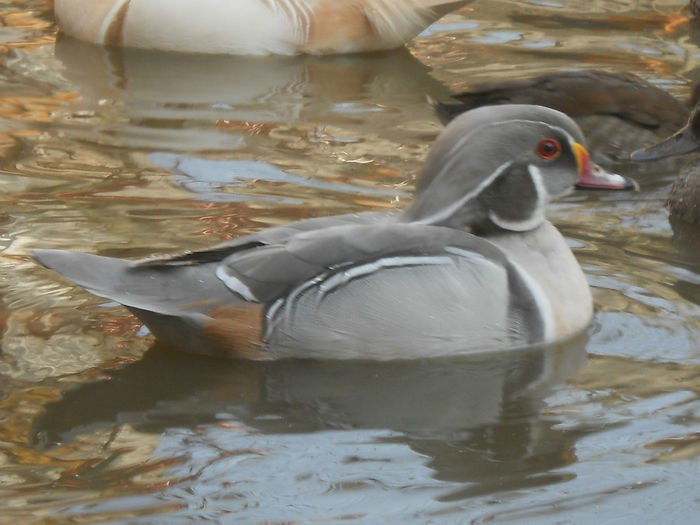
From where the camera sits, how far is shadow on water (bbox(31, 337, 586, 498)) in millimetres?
4926

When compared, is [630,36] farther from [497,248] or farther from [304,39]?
[497,248]

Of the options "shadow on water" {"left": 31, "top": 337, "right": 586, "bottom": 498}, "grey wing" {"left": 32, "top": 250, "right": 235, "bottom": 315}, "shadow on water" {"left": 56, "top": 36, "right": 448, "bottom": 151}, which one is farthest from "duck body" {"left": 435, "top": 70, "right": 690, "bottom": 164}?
"grey wing" {"left": 32, "top": 250, "right": 235, "bottom": 315}

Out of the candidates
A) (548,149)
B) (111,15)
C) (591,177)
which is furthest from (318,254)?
(111,15)

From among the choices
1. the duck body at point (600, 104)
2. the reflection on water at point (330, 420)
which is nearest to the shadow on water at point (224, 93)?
the duck body at point (600, 104)

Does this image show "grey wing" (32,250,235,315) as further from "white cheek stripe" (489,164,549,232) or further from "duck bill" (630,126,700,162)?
"duck bill" (630,126,700,162)

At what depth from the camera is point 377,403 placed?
532 cm

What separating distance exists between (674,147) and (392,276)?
3053mm

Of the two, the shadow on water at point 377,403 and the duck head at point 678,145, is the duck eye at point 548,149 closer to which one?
the shadow on water at point 377,403

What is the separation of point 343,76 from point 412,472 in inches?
232

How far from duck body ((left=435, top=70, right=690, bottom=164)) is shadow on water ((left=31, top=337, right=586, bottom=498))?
114 inches

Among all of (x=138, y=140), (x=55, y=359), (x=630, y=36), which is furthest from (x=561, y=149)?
(x=630, y=36)

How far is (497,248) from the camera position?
5633mm

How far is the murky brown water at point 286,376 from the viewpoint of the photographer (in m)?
4.55

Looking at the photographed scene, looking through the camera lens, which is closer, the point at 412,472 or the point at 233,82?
the point at 412,472
